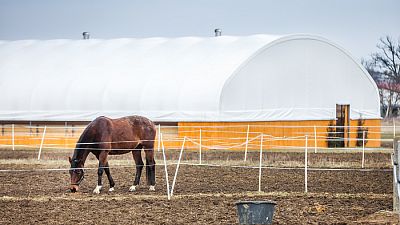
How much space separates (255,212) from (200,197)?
4425 millimetres

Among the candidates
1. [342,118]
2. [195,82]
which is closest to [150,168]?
[195,82]

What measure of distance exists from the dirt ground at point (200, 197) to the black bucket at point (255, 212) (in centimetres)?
67

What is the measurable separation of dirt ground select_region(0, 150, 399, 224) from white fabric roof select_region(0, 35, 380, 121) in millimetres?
12338

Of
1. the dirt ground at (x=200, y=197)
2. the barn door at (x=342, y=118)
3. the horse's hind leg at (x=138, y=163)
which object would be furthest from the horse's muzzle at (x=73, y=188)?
the barn door at (x=342, y=118)

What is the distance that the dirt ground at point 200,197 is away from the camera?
13.4m

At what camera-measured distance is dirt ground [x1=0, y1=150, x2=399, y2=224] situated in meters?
13.4

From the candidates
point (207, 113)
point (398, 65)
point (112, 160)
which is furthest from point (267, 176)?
point (398, 65)

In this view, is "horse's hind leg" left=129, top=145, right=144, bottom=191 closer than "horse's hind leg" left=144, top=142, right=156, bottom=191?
No

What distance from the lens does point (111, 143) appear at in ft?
61.8

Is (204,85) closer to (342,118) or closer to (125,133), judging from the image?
(342,118)

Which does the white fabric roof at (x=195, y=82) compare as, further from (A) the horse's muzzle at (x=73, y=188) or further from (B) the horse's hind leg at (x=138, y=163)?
(A) the horse's muzzle at (x=73, y=188)

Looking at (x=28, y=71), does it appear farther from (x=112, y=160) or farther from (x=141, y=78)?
(x=112, y=160)

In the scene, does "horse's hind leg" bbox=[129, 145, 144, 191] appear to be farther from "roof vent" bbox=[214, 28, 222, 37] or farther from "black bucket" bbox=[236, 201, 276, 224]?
"roof vent" bbox=[214, 28, 222, 37]

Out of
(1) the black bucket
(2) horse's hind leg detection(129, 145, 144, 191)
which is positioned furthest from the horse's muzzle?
(1) the black bucket
